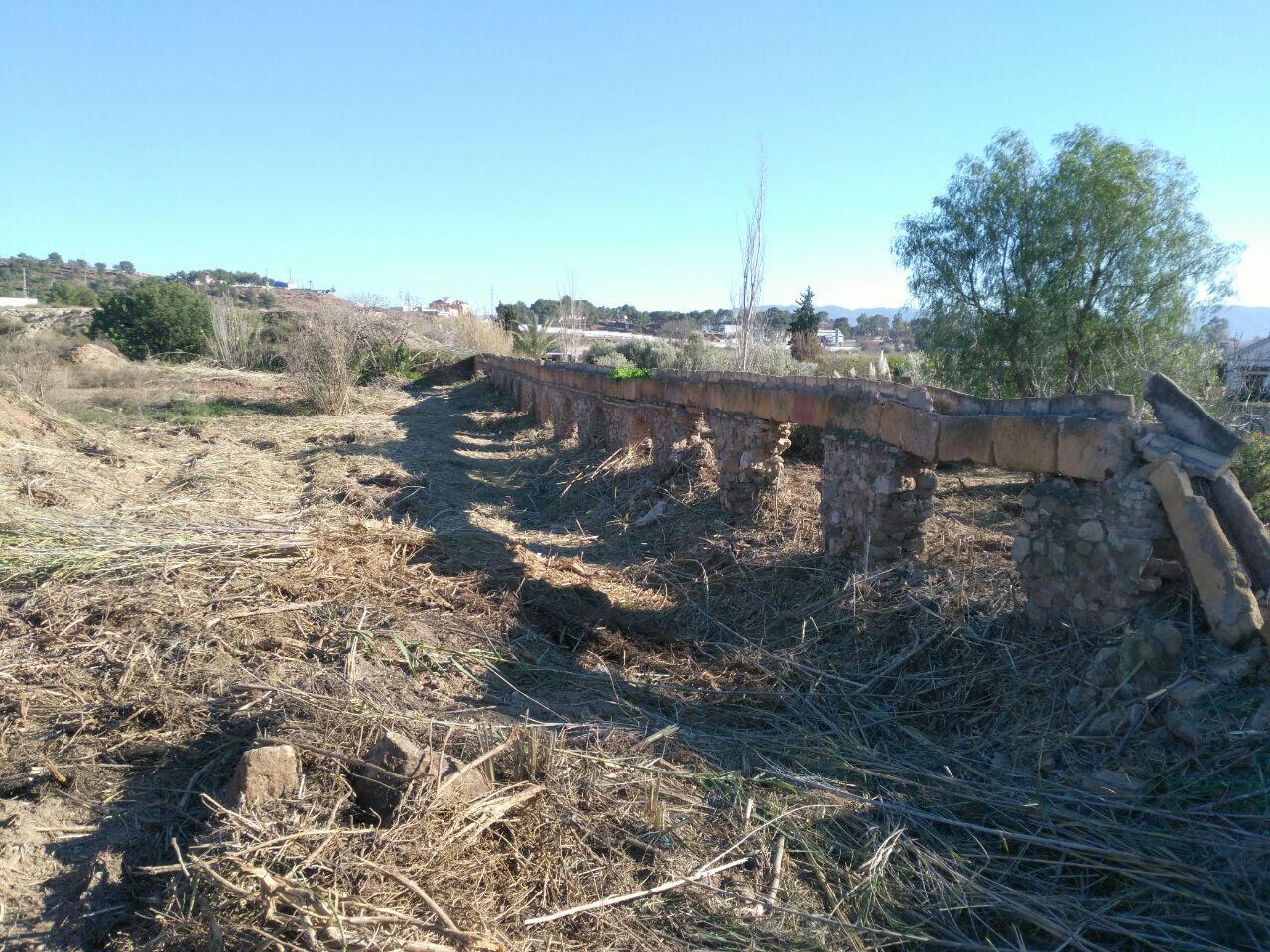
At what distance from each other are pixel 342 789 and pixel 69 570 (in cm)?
279

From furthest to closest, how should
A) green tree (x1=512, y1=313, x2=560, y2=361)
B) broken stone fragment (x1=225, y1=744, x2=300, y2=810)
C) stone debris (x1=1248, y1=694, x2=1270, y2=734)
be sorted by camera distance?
1. green tree (x1=512, y1=313, x2=560, y2=361)
2. stone debris (x1=1248, y1=694, x2=1270, y2=734)
3. broken stone fragment (x1=225, y1=744, x2=300, y2=810)

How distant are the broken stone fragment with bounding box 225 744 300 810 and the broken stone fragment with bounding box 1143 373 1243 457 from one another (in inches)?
172

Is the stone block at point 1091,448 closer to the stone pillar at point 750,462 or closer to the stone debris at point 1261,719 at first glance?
the stone debris at point 1261,719

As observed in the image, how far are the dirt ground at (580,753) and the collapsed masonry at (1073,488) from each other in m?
0.24

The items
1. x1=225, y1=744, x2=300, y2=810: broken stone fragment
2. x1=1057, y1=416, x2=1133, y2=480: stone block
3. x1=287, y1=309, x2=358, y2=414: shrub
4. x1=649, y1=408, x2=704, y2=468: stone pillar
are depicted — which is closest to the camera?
x1=225, y1=744, x2=300, y2=810: broken stone fragment

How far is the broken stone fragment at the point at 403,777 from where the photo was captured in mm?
3117

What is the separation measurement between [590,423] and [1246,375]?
866 cm

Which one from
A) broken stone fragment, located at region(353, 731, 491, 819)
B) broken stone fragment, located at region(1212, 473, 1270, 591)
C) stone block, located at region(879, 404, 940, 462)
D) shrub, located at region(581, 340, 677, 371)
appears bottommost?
broken stone fragment, located at region(353, 731, 491, 819)

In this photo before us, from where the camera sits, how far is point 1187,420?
4.35 m

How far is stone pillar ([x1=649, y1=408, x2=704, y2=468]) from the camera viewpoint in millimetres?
10163

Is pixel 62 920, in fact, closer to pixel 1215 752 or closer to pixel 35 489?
pixel 1215 752

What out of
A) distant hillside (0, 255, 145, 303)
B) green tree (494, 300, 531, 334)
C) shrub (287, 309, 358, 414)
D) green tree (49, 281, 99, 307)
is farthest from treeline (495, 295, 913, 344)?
distant hillside (0, 255, 145, 303)

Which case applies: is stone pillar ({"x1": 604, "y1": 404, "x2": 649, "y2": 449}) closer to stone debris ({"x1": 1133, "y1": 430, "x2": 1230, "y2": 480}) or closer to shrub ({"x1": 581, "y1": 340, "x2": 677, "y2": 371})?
stone debris ({"x1": 1133, "y1": 430, "x2": 1230, "y2": 480})

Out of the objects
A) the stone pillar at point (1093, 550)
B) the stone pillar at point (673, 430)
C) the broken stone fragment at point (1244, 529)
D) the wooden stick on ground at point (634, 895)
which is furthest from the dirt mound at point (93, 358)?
the broken stone fragment at point (1244, 529)
